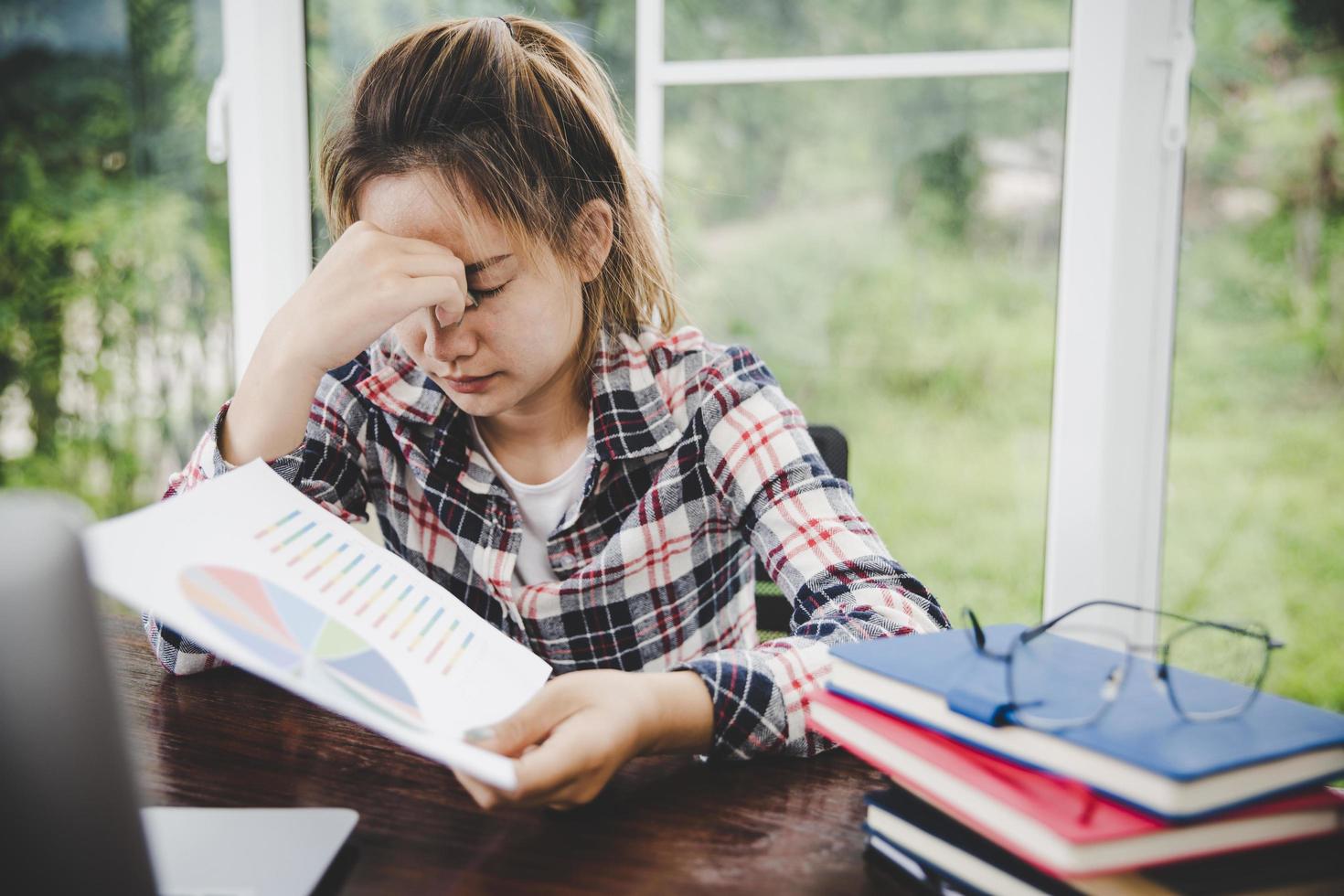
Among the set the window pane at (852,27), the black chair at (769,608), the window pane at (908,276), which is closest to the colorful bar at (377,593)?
the black chair at (769,608)

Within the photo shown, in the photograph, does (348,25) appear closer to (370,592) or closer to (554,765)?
(370,592)

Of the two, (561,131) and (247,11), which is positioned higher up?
(247,11)

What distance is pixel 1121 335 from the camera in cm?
159

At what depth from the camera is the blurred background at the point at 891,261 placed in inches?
61.8

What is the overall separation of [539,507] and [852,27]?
1.13 meters

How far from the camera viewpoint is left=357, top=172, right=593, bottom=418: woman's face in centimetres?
95

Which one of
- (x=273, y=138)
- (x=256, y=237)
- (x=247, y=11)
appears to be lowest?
(x=256, y=237)

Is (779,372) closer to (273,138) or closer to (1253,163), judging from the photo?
(1253,163)

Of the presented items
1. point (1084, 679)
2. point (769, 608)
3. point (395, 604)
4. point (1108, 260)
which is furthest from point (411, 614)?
point (1108, 260)

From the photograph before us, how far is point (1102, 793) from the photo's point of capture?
0.46m

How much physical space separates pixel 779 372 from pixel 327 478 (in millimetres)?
995

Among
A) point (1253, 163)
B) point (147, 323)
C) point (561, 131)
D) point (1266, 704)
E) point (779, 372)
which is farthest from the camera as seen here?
point (147, 323)

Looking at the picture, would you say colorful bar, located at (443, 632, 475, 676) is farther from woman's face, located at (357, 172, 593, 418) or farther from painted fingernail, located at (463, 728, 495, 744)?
woman's face, located at (357, 172, 593, 418)

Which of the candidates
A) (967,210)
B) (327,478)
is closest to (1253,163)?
(967,210)
